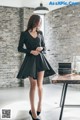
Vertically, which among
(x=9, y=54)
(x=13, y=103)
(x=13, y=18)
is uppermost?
(x=13, y=18)

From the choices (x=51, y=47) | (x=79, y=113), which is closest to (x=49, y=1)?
(x=51, y=47)

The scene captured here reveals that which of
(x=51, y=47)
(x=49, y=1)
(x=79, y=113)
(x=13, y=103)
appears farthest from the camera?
(x=51, y=47)

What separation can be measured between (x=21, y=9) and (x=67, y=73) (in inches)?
199

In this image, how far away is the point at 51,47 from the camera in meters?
8.12

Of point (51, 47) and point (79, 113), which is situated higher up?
point (51, 47)

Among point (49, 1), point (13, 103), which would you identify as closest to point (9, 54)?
point (49, 1)

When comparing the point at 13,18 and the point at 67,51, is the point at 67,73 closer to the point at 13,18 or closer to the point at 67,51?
the point at 67,51

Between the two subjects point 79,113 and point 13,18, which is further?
point 13,18

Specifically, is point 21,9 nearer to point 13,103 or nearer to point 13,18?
point 13,18

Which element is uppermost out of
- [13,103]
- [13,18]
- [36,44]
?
[13,18]

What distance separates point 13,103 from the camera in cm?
473

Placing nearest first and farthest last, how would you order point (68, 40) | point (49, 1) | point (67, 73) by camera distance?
1. point (67, 73)
2. point (49, 1)
3. point (68, 40)

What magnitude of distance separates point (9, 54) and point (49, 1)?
2.04 meters

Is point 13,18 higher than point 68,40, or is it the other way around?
point 13,18
